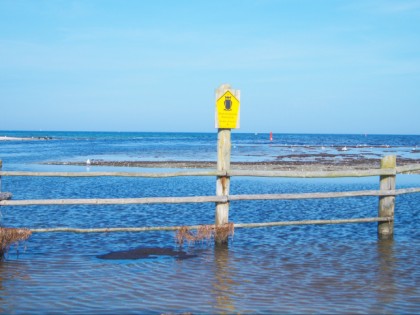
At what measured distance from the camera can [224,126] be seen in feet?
30.5

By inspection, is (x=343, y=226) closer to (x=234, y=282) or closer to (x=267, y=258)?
(x=267, y=258)

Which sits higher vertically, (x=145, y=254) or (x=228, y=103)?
(x=228, y=103)

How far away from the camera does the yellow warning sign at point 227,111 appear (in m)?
9.24

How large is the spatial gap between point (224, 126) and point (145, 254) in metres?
2.61

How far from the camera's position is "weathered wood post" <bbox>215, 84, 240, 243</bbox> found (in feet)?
30.2

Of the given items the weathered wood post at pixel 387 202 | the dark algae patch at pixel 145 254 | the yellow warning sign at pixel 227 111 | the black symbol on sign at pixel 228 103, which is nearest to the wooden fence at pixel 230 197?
the weathered wood post at pixel 387 202

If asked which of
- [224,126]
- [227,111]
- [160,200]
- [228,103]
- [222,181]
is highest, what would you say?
[228,103]

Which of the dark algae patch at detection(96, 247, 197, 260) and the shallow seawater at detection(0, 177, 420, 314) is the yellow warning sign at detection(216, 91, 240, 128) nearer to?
the shallow seawater at detection(0, 177, 420, 314)

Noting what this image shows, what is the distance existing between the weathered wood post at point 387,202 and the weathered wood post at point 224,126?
3064 millimetres

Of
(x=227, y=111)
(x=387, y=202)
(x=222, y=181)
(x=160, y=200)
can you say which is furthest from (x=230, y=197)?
(x=387, y=202)

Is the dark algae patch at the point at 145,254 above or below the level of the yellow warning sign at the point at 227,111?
below

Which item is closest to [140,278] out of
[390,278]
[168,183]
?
[390,278]

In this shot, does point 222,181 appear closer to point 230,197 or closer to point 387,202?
point 230,197

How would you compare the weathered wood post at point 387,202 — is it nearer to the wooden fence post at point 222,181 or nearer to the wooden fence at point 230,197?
the wooden fence at point 230,197
